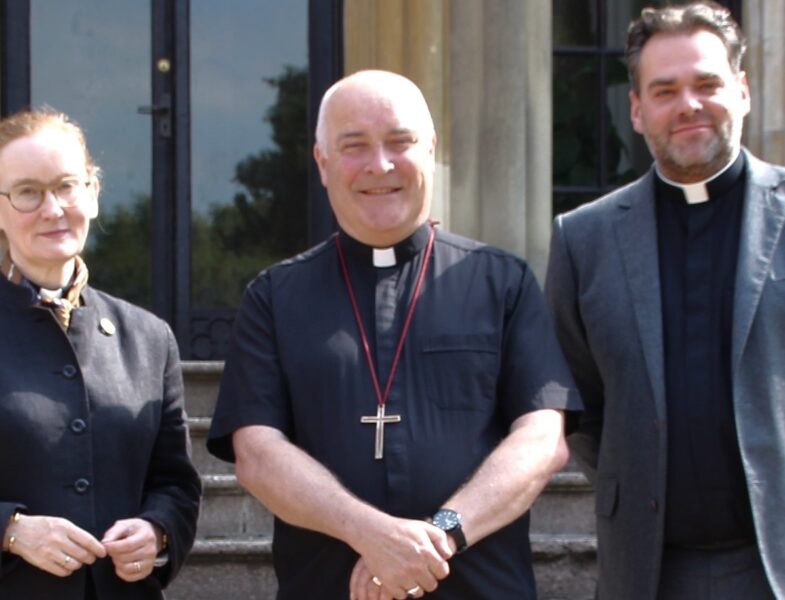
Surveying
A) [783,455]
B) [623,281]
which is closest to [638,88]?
[623,281]

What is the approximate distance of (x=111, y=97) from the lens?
7.69 metres

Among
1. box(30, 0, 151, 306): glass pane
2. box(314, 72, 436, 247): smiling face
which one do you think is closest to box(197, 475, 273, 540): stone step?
box(30, 0, 151, 306): glass pane

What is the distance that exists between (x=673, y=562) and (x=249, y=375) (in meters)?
1.13

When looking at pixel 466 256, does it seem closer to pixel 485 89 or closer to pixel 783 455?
pixel 783 455

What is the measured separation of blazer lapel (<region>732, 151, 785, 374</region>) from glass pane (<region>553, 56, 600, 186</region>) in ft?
12.0

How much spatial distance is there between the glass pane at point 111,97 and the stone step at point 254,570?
7.08ft

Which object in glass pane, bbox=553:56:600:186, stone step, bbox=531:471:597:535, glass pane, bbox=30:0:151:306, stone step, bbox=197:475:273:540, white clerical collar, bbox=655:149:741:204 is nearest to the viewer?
white clerical collar, bbox=655:149:741:204

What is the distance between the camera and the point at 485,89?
273 inches

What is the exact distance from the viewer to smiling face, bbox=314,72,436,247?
3.59m

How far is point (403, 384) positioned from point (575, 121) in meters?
4.23

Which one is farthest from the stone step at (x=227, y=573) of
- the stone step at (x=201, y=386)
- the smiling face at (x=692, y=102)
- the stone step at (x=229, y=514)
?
the smiling face at (x=692, y=102)

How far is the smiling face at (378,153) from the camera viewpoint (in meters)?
3.59

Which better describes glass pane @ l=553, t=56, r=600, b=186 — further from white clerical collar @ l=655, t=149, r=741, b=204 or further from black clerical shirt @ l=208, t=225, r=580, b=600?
black clerical shirt @ l=208, t=225, r=580, b=600

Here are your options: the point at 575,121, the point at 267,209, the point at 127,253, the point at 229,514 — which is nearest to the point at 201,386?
the point at 229,514
